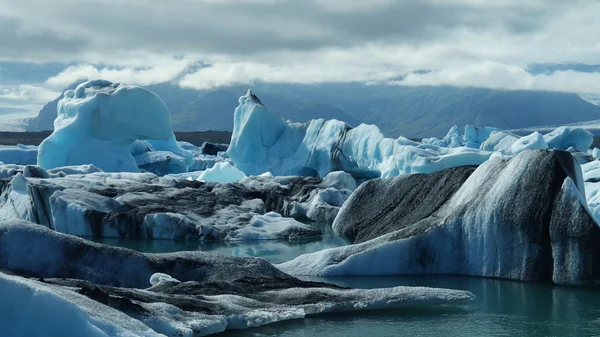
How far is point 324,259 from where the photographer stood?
44.8ft

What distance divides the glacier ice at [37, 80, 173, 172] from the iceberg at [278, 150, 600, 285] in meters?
19.4

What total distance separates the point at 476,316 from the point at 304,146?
28.8 m

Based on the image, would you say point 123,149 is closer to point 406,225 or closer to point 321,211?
point 321,211

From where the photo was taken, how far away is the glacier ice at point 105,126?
1256 inches

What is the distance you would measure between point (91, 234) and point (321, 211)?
7.40 metres

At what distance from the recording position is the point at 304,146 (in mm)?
38781

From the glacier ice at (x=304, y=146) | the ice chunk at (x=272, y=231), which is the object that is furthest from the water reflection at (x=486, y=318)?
the glacier ice at (x=304, y=146)

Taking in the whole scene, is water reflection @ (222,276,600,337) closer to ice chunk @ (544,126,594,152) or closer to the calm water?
the calm water

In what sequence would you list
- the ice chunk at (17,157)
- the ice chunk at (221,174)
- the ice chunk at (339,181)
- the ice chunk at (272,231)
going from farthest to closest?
the ice chunk at (17,157)
the ice chunk at (221,174)
the ice chunk at (339,181)
the ice chunk at (272,231)

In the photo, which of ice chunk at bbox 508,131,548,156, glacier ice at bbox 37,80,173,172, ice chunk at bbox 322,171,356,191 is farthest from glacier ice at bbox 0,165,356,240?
ice chunk at bbox 508,131,548,156

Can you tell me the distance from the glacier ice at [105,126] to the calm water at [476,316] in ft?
67.1

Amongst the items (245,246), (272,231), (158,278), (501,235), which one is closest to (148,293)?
(158,278)

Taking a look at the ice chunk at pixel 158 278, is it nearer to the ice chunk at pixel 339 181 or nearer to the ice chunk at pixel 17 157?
the ice chunk at pixel 339 181

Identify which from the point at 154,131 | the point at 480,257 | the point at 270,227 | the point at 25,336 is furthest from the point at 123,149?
the point at 25,336
